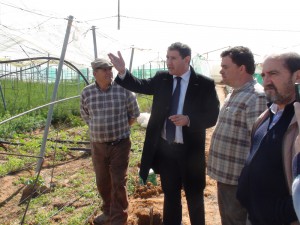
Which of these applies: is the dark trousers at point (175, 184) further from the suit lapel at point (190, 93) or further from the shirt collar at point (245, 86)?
the shirt collar at point (245, 86)

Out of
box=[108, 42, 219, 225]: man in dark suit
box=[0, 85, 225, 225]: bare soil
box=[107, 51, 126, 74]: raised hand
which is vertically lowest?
box=[0, 85, 225, 225]: bare soil

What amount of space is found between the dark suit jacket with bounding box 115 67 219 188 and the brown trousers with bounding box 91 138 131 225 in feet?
1.70

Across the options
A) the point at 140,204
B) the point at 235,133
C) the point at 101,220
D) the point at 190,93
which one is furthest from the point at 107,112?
the point at 235,133

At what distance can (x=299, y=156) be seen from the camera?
4.38 ft

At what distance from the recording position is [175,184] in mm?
2963

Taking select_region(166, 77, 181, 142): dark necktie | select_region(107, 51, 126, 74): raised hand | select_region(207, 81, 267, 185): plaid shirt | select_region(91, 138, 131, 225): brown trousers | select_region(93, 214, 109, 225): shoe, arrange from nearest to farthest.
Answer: select_region(207, 81, 267, 185): plaid shirt < select_region(107, 51, 126, 74): raised hand < select_region(166, 77, 181, 142): dark necktie < select_region(91, 138, 131, 225): brown trousers < select_region(93, 214, 109, 225): shoe

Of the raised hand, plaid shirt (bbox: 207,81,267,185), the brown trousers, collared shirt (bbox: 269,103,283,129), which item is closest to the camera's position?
collared shirt (bbox: 269,103,283,129)

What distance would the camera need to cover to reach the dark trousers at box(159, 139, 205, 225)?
2.91 m

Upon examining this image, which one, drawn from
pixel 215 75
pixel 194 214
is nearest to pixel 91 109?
pixel 194 214

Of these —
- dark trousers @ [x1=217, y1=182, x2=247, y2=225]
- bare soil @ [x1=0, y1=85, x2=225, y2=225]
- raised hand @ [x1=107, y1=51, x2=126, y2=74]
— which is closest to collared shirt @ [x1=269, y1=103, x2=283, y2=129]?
dark trousers @ [x1=217, y1=182, x2=247, y2=225]

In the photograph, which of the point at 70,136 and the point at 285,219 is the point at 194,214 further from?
the point at 70,136

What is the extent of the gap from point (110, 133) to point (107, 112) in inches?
8.3

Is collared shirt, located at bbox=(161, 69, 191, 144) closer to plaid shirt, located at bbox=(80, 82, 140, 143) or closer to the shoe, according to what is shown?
plaid shirt, located at bbox=(80, 82, 140, 143)

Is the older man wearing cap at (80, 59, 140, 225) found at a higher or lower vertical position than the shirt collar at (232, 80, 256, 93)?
lower
